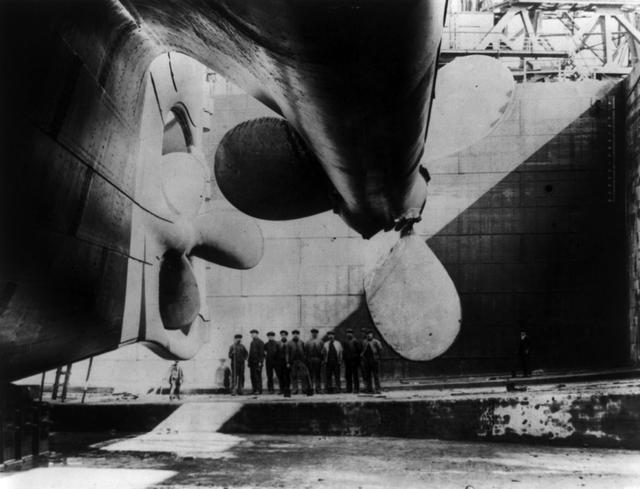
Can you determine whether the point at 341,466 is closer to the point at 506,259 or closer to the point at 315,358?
the point at 315,358

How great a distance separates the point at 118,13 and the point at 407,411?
21.6 ft

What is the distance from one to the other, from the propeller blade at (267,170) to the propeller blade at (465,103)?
3.43 feet

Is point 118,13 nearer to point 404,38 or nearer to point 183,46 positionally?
point 183,46

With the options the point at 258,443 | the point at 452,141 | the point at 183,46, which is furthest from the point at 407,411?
the point at 183,46

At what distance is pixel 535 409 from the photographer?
8672mm

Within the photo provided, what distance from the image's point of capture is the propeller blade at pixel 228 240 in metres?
7.90

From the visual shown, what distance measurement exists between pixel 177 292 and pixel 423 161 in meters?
2.87

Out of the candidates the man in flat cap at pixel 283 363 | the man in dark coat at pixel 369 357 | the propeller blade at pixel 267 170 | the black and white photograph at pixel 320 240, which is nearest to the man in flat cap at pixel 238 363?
the black and white photograph at pixel 320 240

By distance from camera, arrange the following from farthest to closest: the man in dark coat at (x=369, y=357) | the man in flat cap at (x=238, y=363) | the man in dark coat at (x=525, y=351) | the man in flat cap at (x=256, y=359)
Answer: the man in dark coat at (x=525, y=351) < the man in flat cap at (x=238, y=363) < the man in flat cap at (x=256, y=359) < the man in dark coat at (x=369, y=357)

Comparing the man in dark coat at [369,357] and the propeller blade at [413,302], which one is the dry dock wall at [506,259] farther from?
the propeller blade at [413,302]

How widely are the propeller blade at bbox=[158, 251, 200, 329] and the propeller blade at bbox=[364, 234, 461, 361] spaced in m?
1.91

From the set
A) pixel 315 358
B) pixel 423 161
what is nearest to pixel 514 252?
pixel 315 358

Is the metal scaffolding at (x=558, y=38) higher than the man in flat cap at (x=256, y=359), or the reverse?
the metal scaffolding at (x=558, y=38)

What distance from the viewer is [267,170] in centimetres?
596
